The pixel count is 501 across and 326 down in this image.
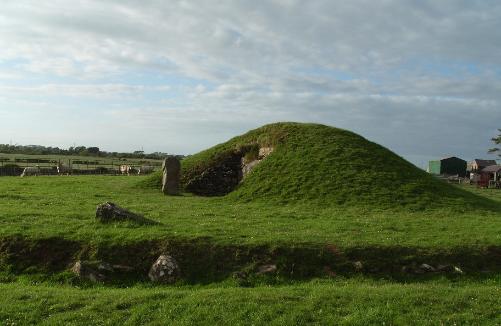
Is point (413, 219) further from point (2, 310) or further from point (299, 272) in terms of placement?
point (2, 310)

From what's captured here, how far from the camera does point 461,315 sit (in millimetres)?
11250

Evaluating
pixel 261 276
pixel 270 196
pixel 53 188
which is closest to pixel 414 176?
pixel 270 196

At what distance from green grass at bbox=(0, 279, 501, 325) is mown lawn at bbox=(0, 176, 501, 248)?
11.1 feet

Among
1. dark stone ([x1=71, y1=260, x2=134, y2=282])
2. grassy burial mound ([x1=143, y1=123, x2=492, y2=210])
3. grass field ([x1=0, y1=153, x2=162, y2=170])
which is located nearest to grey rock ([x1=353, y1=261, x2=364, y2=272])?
dark stone ([x1=71, y1=260, x2=134, y2=282])

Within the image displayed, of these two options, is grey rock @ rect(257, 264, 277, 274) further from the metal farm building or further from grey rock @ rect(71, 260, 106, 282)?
the metal farm building

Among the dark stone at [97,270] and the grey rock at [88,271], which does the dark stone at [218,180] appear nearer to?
the dark stone at [97,270]

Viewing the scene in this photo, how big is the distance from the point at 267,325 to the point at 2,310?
636 centimetres

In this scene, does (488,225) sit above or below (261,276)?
above

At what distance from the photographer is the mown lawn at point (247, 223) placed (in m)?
16.6

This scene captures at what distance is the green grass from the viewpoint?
1093 centimetres

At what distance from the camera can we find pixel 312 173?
30.7 m

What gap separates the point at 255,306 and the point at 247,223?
809 centimetres

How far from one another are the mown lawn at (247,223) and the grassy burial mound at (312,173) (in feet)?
6.42

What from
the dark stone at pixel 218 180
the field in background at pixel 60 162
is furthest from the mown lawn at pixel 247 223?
the field in background at pixel 60 162
